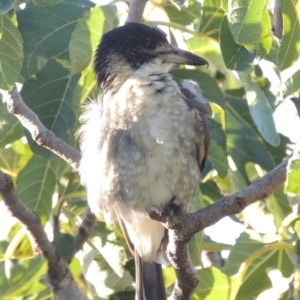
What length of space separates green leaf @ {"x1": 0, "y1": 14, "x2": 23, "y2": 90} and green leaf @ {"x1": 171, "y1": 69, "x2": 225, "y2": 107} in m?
1.42

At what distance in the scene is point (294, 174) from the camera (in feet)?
7.62

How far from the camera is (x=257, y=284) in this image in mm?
4047

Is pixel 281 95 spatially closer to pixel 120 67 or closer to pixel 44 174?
pixel 120 67

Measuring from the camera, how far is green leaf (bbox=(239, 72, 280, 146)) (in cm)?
384

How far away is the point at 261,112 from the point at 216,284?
2.85 feet

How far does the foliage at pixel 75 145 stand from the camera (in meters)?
3.96

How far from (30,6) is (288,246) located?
182 cm

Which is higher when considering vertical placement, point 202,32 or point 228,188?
Result: point 202,32

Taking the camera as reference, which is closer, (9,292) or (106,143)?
(106,143)

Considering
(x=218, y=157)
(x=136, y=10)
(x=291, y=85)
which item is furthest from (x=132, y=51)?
(x=291, y=85)

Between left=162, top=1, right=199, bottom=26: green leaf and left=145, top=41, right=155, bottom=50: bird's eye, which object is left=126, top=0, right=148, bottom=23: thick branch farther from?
left=162, top=1, right=199, bottom=26: green leaf

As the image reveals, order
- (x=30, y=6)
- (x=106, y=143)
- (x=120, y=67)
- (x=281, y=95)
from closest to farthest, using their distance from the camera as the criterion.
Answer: (x=281, y=95) < (x=106, y=143) < (x=120, y=67) < (x=30, y=6)

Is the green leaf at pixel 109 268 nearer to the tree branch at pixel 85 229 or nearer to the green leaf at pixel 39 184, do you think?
the tree branch at pixel 85 229

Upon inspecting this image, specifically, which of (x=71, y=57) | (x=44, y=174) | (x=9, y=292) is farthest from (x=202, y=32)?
(x=9, y=292)
